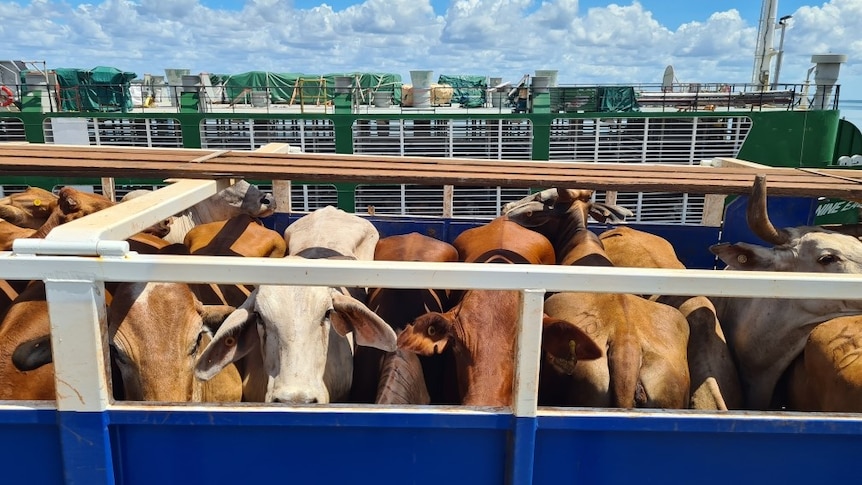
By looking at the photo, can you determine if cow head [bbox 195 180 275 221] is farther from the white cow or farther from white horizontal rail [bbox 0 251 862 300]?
white horizontal rail [bbox 0 251 862 300]

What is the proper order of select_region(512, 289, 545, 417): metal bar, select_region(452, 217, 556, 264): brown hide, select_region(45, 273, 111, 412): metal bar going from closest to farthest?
select_region(45, 273, 111, 412): metal bar
select_region(512, 289, 545, 417): metal bar
select_region(452, 217, 556, 264): brown hide

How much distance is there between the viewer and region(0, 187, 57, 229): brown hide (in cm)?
523

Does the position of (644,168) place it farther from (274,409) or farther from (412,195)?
(412,195)

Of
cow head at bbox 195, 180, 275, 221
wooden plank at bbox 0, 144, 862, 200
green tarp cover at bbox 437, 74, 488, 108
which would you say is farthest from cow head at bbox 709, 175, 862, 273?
green tarp cover at bbox 437, 74, 488, 108

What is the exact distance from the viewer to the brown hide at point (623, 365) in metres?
3.28

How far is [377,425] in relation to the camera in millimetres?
2250

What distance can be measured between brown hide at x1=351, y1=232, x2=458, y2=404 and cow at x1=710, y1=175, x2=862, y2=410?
162cm

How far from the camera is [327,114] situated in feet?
47.0

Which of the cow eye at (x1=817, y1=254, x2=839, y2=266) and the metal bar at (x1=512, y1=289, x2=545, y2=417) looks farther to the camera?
the cow eye at (x1=817, y1=254, x2=839, y2=266)

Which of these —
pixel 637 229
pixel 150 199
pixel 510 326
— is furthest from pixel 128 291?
pixel 637 229

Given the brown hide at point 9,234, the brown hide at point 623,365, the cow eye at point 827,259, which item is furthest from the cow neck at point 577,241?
the brown hide at point 9,234

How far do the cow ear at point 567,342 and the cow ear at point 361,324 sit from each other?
70cm

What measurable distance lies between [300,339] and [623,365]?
5.19 feet

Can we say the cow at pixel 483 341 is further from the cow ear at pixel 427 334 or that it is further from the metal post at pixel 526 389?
the metal post at pixel 526 389
